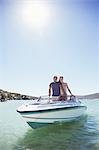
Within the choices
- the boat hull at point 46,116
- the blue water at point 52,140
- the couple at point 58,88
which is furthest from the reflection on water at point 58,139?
the couple at point 58,88

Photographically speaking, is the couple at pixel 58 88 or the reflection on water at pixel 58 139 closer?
the reflection on water at pixel 58 139

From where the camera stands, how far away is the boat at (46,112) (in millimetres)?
6910

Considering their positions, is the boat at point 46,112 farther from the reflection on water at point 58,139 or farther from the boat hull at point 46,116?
the reflection on water at point 58,139

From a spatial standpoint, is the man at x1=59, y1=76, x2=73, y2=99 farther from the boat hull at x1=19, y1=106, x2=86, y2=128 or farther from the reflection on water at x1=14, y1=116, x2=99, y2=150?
the reflection on water at x1=14, y1=116, x2=99, y2=150

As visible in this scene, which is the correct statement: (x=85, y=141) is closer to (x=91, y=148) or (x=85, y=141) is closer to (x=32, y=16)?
(x=91, y=148)

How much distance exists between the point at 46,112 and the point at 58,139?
0.81 m

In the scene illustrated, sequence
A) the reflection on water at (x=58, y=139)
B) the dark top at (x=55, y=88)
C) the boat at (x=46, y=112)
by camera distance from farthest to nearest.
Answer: the dark top at (x=55, y=88) < the boat at (x=46, y=112) < the reflection on water at (x=58, y=139)

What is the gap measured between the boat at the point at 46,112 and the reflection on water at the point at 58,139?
25cm

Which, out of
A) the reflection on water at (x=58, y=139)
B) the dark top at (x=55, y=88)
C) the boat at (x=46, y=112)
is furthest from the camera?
the dark top at (x=55, y=88)

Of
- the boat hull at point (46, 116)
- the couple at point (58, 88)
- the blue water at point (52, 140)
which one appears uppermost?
the couple at point (58, 88)

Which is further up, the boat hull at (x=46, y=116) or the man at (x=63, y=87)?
the man at (x=63, y=87)

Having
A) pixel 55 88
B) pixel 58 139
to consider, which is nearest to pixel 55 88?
pixel 55 88

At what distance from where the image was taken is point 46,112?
6992mm

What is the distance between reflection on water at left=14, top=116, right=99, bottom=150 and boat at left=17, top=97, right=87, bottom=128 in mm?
246
